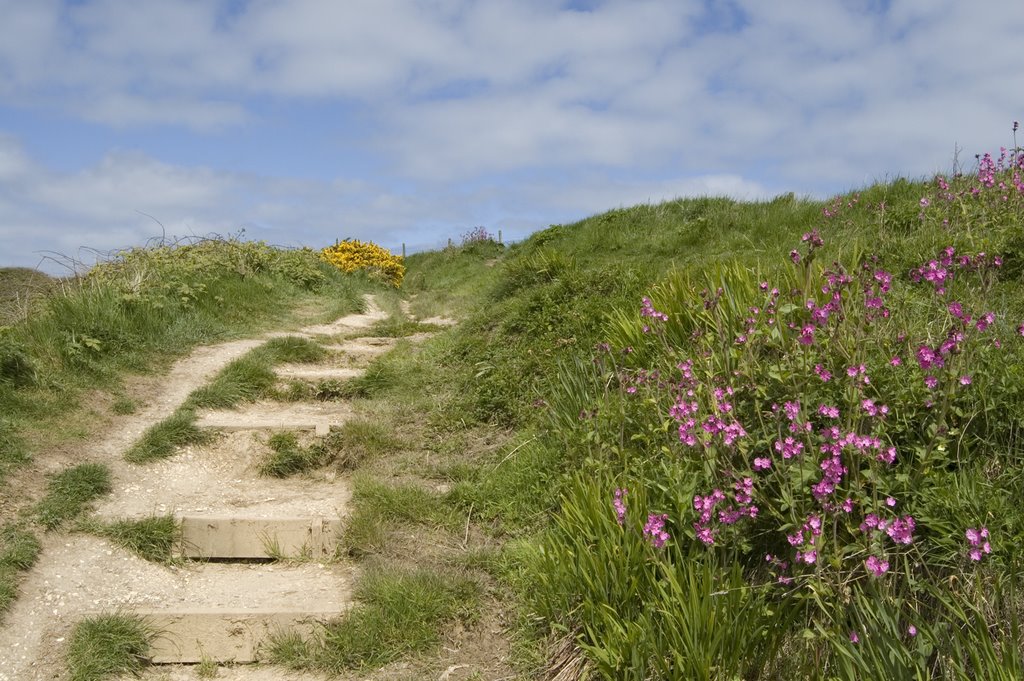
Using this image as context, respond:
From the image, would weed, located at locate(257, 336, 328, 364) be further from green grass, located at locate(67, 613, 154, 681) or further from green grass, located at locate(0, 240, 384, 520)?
green grass, located at locate(67, 613, 154, 681)

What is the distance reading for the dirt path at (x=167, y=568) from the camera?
4.48 metres

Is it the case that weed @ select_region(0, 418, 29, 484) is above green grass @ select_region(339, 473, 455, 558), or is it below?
above

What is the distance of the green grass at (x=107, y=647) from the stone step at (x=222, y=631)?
9 centimetres

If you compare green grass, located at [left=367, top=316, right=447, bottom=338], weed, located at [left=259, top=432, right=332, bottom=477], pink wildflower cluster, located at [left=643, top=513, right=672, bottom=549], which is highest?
green grass, located at [left=367, top=316, right=447, bottom=338]

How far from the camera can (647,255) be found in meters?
9.99

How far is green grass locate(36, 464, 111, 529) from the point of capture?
533 cm

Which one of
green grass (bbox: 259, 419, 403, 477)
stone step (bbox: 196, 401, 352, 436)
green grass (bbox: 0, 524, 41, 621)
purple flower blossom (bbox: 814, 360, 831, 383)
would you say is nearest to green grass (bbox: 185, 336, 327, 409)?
stone step (bbox: 196, 401, 352, 436)

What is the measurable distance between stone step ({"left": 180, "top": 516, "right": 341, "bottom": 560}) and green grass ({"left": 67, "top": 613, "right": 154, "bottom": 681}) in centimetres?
91

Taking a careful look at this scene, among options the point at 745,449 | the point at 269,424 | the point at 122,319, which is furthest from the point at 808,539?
the point at 122,319

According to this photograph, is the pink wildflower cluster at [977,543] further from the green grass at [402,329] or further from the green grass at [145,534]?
the green grass at [402,329]

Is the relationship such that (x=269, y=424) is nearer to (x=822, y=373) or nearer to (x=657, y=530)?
(x=657, y=530)

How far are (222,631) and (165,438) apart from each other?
94.3 inches

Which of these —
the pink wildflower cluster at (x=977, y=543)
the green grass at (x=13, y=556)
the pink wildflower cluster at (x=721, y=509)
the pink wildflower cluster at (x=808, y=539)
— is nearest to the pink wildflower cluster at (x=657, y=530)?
the pink wildflower cluster at (x=721, y=509)

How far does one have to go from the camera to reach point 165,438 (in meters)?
6.48
